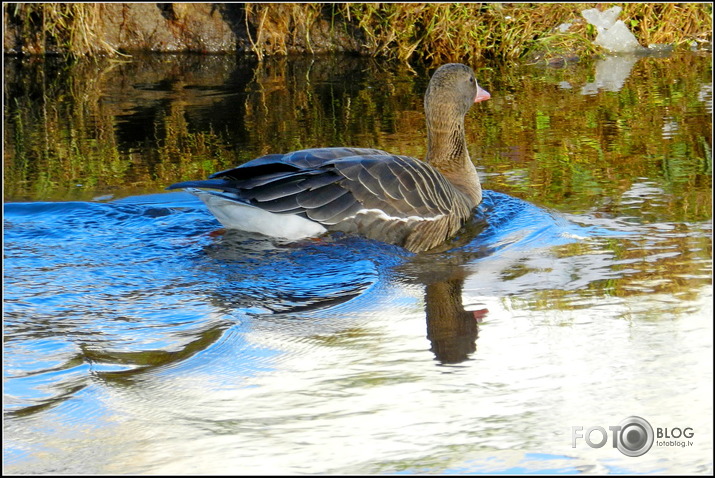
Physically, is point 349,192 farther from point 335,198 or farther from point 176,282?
point 176,282

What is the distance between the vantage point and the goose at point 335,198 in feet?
20.3

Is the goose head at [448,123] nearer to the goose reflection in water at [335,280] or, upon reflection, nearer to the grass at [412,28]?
the goose reflection in water at [335,280]

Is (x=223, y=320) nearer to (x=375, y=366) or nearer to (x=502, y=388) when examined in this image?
(x=375, y=366)

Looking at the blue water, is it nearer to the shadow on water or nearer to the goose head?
the shadow on water

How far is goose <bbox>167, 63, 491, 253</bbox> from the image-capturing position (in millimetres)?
6195

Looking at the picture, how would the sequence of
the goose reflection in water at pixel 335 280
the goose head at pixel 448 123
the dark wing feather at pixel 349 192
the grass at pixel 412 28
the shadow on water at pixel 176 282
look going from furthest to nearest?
the grass at pixel 412 28 < the goose head at pixel 448 123 < the dark wing feather at pixel 349 192 < the goose reflection in water at pixel 335 280 < the shadow on water at pixel 176 282

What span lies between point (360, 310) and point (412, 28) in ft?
24.0

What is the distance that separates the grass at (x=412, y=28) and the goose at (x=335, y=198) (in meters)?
5.40

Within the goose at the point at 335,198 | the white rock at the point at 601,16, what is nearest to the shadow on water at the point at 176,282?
the goose at the point at 335,198

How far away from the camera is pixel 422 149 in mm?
8391

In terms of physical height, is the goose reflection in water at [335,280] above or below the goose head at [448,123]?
below

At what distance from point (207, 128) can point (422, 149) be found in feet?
7.23

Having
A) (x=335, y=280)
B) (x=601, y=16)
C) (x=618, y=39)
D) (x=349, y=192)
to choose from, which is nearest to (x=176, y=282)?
(x=335, y=280)

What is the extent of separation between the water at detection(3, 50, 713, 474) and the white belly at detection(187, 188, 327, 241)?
0.11m
